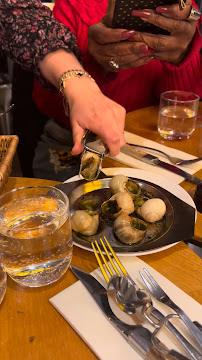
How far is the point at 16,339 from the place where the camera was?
0.48 meters

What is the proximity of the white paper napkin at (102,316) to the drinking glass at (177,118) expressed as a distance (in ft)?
1.80

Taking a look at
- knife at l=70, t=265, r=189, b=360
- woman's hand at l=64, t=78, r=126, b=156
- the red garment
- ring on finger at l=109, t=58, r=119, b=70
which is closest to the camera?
knife at l=70, t=265, r=189, b=360

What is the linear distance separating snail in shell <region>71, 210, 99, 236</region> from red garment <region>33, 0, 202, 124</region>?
Answer: 783 mm

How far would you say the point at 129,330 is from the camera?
0.47 meters

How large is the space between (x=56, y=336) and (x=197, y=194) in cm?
44

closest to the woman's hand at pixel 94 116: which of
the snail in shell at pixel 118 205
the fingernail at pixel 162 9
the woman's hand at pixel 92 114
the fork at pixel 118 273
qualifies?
the woman's hand at pixel 92 114

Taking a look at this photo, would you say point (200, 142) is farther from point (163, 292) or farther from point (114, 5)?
point (163, 292)

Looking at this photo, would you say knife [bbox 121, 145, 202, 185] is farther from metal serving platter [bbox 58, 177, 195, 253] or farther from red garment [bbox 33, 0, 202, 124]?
red garment [bbox 33, 0, 202, 124]

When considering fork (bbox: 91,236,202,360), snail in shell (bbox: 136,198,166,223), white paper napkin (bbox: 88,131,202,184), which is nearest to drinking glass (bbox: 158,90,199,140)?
white paper napkin (bbox: 88,131,202,184)

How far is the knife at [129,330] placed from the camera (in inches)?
16.8

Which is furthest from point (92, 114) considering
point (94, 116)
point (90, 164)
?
point (90, 164)

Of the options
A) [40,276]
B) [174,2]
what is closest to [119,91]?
[174,2]

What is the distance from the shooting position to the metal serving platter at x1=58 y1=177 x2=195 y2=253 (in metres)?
0.61

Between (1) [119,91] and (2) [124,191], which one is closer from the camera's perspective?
(2) [124,191]
